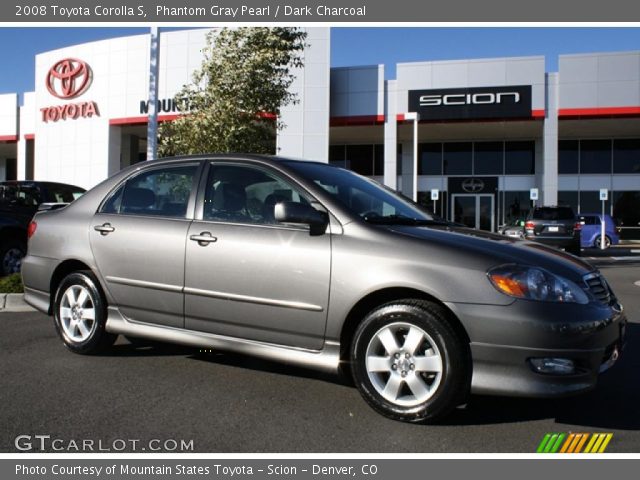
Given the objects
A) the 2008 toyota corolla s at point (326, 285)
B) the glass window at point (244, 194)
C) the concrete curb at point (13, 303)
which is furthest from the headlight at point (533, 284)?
the concrete curb at point (13, 303)

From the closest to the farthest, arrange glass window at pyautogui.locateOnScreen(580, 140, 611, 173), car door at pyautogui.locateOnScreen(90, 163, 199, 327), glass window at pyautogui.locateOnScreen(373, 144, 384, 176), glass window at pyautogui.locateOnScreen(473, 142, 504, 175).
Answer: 1. car door at pyautogui.locateOnScreen(90, 163, 199, 327)
2. glass window at pyautogui.locateOnScreen(580, 140, 611, 173)
3. glass window at pyautogui.locateOnScreen(473, 142, 504, 175)
4. glass window at pyautogui.locateOnScreen(373, 144, 384, 176)

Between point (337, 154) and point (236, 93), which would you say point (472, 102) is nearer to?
point (337, 154)

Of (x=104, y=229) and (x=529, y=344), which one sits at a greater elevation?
(x=104, y=229)

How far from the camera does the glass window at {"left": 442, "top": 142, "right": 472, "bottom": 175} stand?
2766cm

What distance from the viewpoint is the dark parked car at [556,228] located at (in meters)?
15.6

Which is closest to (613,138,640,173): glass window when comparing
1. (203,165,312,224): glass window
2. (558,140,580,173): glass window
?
(558,140,580,173): glass window

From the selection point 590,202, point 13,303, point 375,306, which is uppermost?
point 590,202

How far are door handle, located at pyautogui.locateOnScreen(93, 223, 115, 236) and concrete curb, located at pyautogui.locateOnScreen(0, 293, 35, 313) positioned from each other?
3.06m

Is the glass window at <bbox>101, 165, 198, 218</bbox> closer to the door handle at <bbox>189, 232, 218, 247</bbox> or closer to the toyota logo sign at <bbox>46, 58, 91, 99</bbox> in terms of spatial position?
the door handle at <bbox>189, 232, 218, 247</bbox>

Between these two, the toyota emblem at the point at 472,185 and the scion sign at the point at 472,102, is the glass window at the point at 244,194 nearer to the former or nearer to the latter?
the scion sign at the point at 472,102

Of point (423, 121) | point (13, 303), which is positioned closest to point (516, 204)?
point (423, 121)

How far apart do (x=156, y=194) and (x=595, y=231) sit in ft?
69.5

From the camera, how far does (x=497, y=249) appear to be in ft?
11.3
